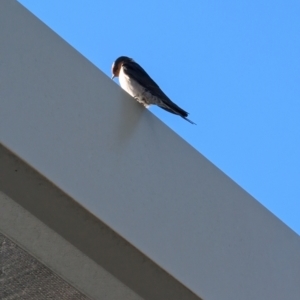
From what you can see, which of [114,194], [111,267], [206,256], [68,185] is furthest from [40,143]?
[206,256]

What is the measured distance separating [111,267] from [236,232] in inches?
18.6

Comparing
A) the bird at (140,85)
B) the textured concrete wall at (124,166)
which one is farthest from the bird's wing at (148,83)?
the textured concrete wall at (124,166)

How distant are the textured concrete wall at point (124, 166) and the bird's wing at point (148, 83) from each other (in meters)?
0.77

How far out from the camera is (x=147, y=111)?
5.88ft

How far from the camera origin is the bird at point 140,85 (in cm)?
262

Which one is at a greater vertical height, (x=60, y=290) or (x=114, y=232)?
(x=114, y=232)

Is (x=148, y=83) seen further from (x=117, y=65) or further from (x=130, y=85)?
(x=117, y=65)

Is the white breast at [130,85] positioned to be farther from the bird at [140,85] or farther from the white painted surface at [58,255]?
the white painted surface at [58,255]

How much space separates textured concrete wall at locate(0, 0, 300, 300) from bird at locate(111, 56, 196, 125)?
623 millimetres

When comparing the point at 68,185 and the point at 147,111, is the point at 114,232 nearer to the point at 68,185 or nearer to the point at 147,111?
the point at 68,185

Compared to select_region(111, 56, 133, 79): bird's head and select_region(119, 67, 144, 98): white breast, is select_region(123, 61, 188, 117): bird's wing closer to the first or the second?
select_region(119, 67, 144, 98): white breast

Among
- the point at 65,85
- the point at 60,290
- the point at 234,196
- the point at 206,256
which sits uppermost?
the point at 234,196

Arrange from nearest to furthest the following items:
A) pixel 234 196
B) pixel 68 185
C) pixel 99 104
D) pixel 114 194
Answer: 1. pixel 68 185
2. pixel 114 194
3. pixel 99 104
4. pixel 234 196

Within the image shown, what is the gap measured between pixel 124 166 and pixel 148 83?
4.53ft
